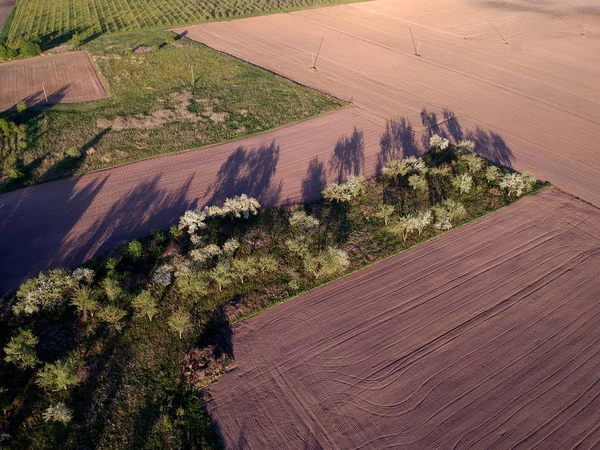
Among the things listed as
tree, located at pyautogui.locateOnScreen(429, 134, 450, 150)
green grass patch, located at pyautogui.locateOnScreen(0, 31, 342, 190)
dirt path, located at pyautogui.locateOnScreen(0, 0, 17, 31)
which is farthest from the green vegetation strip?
dirt path, located at pyautogui.locateOnScreen(0, 0, 17, 31)

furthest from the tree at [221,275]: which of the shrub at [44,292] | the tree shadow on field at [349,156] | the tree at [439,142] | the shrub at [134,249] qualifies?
the tree at [439,142]

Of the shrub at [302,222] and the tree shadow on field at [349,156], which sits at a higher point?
the tree shadow on field at [349,156]

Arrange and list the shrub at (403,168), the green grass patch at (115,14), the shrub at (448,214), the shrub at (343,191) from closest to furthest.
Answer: the shrub at (448,214), the shrub at (343,191), the shrub at (403,168), the green grass patch at (115,14)

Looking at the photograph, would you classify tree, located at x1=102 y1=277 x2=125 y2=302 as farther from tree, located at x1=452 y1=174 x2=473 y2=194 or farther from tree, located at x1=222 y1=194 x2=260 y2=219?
tree, located at x1=452 y1=174 x2=473 y2=194

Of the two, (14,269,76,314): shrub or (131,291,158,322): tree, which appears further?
(131,291,158,322): tree

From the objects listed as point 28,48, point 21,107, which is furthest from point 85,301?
point 28,48

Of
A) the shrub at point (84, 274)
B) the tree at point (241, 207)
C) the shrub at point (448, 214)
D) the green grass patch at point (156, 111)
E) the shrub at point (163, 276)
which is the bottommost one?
the shrub at point (163, 276)

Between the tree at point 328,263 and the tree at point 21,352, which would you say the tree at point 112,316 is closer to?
the tree at point 21,352
